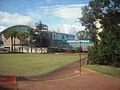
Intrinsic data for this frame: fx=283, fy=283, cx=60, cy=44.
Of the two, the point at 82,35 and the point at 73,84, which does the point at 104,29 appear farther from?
the point at 73,84

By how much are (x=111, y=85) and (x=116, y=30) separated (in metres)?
10.4

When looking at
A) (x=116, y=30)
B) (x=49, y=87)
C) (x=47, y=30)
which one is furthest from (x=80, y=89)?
(x=116, y=30)

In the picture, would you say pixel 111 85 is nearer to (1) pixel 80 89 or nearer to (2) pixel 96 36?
(1) pixel 80 89

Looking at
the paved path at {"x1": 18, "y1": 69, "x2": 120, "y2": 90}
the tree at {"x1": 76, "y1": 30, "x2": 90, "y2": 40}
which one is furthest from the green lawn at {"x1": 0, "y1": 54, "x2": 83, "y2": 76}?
the paved path at {"x1": 18, "y1": 69, "x2": 120, "y2": 90}

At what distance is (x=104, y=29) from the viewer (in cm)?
2584

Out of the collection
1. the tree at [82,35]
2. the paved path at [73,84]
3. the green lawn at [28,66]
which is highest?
the tree at [82,35]

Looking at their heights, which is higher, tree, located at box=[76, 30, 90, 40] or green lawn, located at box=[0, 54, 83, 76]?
tree, located at box=[76, 30, 90, 40]

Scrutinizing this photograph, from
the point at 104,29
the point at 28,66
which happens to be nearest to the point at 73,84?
the point at 28,66

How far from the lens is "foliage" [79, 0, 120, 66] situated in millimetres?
24094

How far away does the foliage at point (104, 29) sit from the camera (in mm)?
24094

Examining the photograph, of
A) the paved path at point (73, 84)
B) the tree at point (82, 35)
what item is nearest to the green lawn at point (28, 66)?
the tree at point (82, 35)

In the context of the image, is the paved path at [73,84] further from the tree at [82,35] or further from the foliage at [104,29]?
the foliage at [104,29]

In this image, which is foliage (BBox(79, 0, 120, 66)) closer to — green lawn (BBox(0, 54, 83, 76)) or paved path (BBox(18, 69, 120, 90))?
green lawn (BBox(0, 54, 83, 76))

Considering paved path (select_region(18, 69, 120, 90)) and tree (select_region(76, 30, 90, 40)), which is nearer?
paved path (select_region(18, 69, 120, 90))
